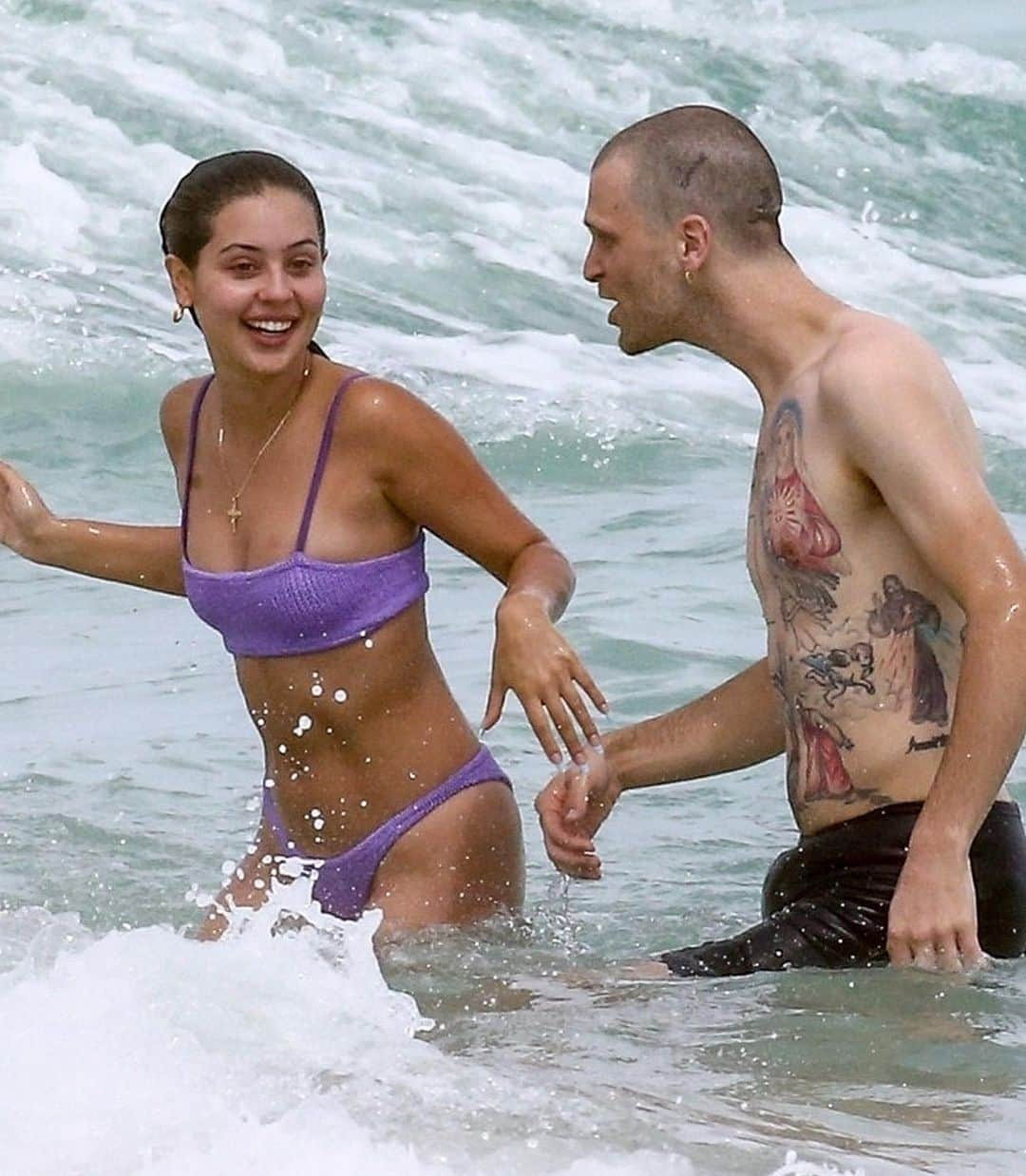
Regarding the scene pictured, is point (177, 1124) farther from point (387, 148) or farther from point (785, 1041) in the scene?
point (387, 148)

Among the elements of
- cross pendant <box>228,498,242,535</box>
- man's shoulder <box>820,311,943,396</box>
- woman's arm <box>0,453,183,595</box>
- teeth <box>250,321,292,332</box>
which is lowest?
woman's arm <box>0,453,183,595</box>

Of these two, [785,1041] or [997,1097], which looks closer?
[997,1097]

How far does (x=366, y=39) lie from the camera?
16.2m

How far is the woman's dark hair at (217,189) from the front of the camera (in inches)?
170

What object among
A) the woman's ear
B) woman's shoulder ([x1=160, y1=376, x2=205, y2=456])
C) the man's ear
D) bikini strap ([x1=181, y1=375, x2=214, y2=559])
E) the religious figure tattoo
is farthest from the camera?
woman's shoulder ([x1=160, y1=376, x2=205, y2=456])

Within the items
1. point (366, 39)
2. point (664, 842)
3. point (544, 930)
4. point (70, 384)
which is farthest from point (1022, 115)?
point (544, 930)

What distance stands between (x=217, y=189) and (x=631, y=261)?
73cm

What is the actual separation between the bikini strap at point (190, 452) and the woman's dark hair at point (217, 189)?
37 cm

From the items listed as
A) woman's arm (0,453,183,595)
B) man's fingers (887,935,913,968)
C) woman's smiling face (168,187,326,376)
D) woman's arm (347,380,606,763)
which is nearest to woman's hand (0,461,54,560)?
woman's arm (0,453,183,595)

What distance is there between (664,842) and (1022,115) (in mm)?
11707

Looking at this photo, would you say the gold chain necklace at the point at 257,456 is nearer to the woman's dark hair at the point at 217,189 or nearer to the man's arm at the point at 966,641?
the woman's dark hair at the point at 217,189

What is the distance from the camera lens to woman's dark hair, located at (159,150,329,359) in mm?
4320

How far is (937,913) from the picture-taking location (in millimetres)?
3787

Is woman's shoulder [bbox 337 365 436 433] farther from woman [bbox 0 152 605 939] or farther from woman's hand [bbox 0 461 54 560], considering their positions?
woman's hand [bbox 0 461 54 560]
